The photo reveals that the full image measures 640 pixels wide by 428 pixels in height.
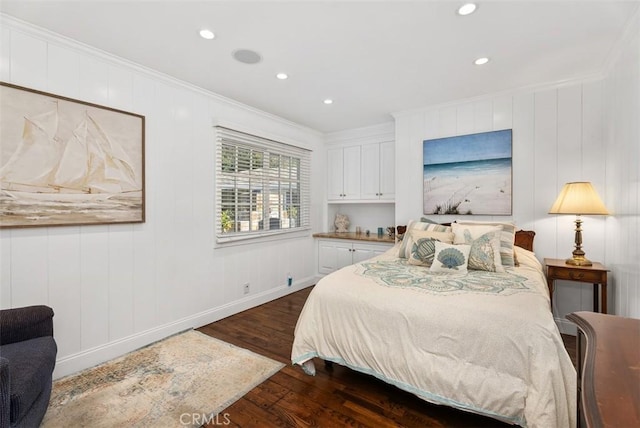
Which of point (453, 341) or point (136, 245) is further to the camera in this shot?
point (136, 245)

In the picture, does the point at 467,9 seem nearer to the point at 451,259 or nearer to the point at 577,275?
the point at 451,259

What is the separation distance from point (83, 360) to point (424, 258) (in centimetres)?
294

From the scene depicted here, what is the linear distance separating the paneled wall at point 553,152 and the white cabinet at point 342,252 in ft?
4.78

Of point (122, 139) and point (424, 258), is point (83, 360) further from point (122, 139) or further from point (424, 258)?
point (424, 258)

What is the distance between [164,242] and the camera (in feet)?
9.27

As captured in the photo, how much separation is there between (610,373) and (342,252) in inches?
148

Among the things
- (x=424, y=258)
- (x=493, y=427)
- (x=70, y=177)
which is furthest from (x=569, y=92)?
(x=70, y=177)

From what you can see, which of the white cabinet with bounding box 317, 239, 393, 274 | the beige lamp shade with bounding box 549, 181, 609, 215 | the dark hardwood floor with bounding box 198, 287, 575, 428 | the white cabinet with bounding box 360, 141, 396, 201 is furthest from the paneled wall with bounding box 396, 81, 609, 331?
the white cabinet with bounding box 317, 239, 393, 274

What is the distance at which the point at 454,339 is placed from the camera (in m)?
1.63

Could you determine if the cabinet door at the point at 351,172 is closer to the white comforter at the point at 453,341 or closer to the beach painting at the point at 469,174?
the beach painting at the point at 469,174

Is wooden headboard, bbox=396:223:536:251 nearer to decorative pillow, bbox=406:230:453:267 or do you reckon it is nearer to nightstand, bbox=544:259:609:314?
nightstand, bbox=544:259:609:314

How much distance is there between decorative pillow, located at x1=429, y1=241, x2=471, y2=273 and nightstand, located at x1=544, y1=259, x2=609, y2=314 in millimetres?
920

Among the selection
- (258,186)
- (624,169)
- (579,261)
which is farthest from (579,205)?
(258,186)

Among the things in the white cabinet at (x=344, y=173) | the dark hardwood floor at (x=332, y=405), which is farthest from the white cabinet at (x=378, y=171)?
the dark hardwood floor at (x=332, y=405)
